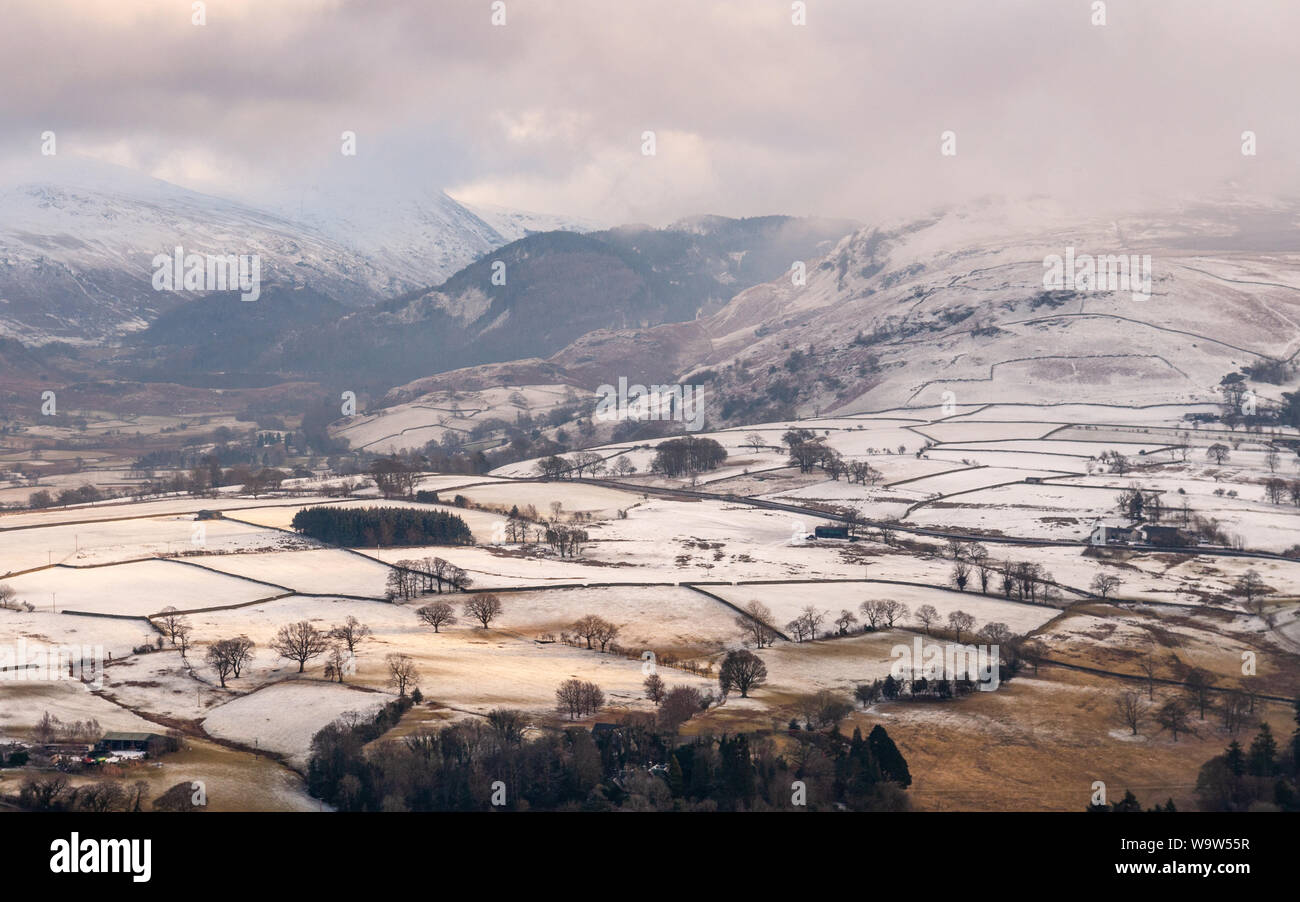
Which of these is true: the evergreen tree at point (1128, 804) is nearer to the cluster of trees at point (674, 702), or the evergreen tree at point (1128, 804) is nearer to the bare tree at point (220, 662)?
the cluster of trees at point (674, 702)

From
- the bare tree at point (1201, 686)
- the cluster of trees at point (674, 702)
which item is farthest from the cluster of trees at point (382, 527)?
the bare tree at point (1201, 686)

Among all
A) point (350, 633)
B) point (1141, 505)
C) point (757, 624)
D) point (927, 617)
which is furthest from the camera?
point (1141, 505)

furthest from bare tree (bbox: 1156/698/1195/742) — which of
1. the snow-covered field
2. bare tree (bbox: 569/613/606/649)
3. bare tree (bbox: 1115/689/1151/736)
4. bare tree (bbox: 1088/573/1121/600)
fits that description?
bare tree (bbox: 569/613/606/649)

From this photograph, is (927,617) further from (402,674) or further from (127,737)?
(127,737)

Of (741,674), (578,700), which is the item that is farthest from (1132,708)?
(578,700)

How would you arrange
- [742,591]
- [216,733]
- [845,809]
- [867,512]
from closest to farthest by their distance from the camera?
[845,809] → [216,733] → [742,591] → [867,512]

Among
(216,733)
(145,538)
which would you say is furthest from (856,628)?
(145,538)
